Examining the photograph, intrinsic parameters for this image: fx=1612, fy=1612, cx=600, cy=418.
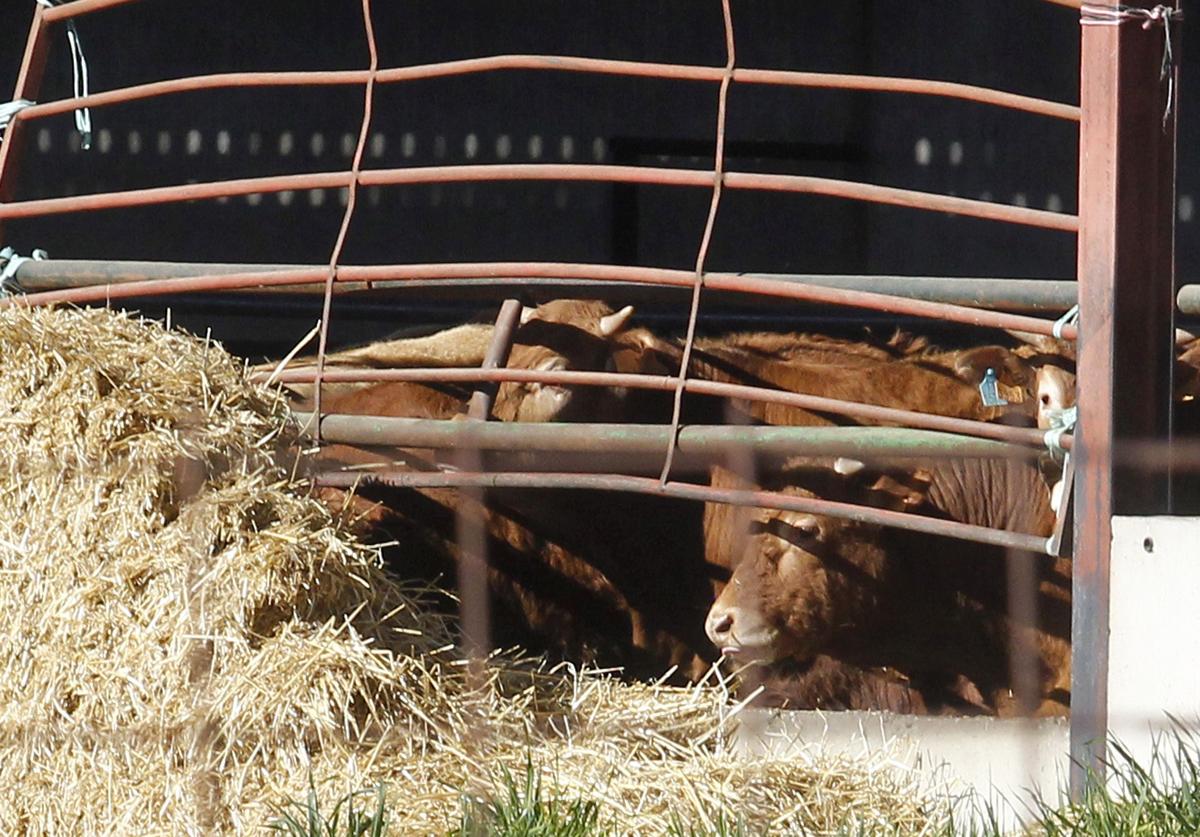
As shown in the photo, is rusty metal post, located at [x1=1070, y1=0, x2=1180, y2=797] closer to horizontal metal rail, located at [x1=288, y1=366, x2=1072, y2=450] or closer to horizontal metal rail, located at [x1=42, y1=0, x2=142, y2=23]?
horizontal metal rail, located at [x1=288, y1=366, x2=1072, y2=450]

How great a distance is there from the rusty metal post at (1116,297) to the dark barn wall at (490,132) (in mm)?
7151

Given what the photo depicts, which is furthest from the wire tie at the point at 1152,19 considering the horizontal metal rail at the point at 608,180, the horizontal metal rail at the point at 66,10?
the horizontal metal rail at the point at 66,10

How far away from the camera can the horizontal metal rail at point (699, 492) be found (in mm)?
3461

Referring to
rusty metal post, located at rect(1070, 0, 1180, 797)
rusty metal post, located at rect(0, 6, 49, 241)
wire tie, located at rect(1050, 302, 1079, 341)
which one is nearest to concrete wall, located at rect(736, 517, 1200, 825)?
rusty metal post, located at rect(1070, 0, 1180, 797)

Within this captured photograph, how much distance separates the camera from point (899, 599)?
4.39 metres

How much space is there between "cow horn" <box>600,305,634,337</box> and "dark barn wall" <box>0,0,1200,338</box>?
6.31 metres

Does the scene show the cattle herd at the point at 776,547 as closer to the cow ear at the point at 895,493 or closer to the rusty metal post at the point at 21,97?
the cow ear at the point at 895,493

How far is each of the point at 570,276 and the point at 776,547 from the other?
90cm

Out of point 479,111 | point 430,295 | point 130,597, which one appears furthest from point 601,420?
point 479,111

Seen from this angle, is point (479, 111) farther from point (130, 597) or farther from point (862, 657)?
point (130, 597)

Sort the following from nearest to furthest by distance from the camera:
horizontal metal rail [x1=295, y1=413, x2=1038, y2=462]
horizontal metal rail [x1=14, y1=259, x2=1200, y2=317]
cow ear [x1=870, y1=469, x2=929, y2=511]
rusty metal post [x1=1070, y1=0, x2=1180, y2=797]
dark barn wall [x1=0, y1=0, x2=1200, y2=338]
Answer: rusty metal post [x1=1070, y1=0, x2=1180, y2=797], horizontal metal rail [x1=295, y1=413, x2=1038, y2=462], horizontal metal rail [x1=14, y1=259, x2=1200, y2=317], cow ear [x1=870, y1=469, x2=929, y2=511], dark barn wall [x1=0, y1=0, x2=1200, y2=338]

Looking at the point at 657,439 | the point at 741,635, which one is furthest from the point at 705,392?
the point at 741,635

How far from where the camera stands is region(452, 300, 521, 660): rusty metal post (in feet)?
12.8

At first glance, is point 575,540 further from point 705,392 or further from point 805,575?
point 705,392
